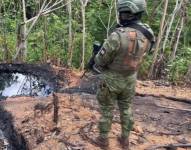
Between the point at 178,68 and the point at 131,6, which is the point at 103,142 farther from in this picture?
the point at 178,68

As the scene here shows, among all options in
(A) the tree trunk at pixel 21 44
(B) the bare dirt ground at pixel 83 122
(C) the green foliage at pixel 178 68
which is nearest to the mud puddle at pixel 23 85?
(B) the bare dirt ground at pixel 83 122

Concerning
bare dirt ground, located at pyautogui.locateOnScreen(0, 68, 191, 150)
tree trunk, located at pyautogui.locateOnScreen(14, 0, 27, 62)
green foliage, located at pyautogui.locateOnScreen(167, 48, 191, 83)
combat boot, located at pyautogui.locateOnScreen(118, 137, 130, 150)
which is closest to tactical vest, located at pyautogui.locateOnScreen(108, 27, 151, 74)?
combat boot, located at pyautogui.locateOnScreen(118, 137, 130, 150)

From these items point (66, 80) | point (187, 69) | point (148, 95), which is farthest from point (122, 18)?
point (187, 69)

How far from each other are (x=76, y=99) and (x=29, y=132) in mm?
1171

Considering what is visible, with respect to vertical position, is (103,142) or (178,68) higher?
(178,68)

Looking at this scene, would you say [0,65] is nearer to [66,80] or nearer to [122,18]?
[66,80]

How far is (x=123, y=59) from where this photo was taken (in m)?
4.34

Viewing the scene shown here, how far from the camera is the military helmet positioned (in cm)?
410

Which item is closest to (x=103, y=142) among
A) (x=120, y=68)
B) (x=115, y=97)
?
(x=115, y=97)

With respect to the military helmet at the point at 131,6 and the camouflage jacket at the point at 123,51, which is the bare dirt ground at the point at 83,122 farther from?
the military helmet at the point at 131,6

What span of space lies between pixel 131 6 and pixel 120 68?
2.28ft

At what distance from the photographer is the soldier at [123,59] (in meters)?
4.24

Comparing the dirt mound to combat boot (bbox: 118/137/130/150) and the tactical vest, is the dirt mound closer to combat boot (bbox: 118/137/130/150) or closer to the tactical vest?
combat boot (bbox: 118/137/130/150)

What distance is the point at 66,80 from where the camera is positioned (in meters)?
7.74
